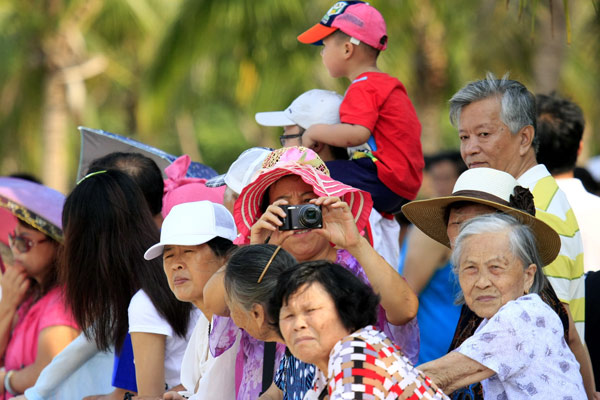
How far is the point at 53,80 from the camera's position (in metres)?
18.9

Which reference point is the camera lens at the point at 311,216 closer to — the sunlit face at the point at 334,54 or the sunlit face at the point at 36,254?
the sunlit face at the point at 334,54

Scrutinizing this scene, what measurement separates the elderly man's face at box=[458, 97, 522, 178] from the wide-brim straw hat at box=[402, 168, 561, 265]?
39 cm

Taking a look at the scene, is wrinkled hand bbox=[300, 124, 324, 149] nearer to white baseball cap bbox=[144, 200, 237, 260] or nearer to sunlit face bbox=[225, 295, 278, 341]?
white baseball cap bbox=[144, 200, 237, 260]

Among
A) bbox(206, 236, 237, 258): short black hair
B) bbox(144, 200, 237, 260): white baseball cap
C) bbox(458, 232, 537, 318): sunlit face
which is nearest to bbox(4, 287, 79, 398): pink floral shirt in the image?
bbox(144, 200, 237, 260): white baseball cap

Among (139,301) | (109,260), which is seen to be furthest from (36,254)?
(139,301)

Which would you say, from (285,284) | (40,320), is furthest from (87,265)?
(285,284)

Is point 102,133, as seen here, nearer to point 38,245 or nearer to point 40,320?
point 38,245

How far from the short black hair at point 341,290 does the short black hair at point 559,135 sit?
2086 millimetres

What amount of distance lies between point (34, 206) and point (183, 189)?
0.98 metres

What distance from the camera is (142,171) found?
4.97 m

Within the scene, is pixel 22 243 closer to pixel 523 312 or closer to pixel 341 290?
pixel 341 290

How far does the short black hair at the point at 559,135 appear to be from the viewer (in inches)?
185

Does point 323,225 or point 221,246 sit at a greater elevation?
point 323,225

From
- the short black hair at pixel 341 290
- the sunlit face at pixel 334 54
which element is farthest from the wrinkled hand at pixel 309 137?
the short black hair at pixel 341 290
